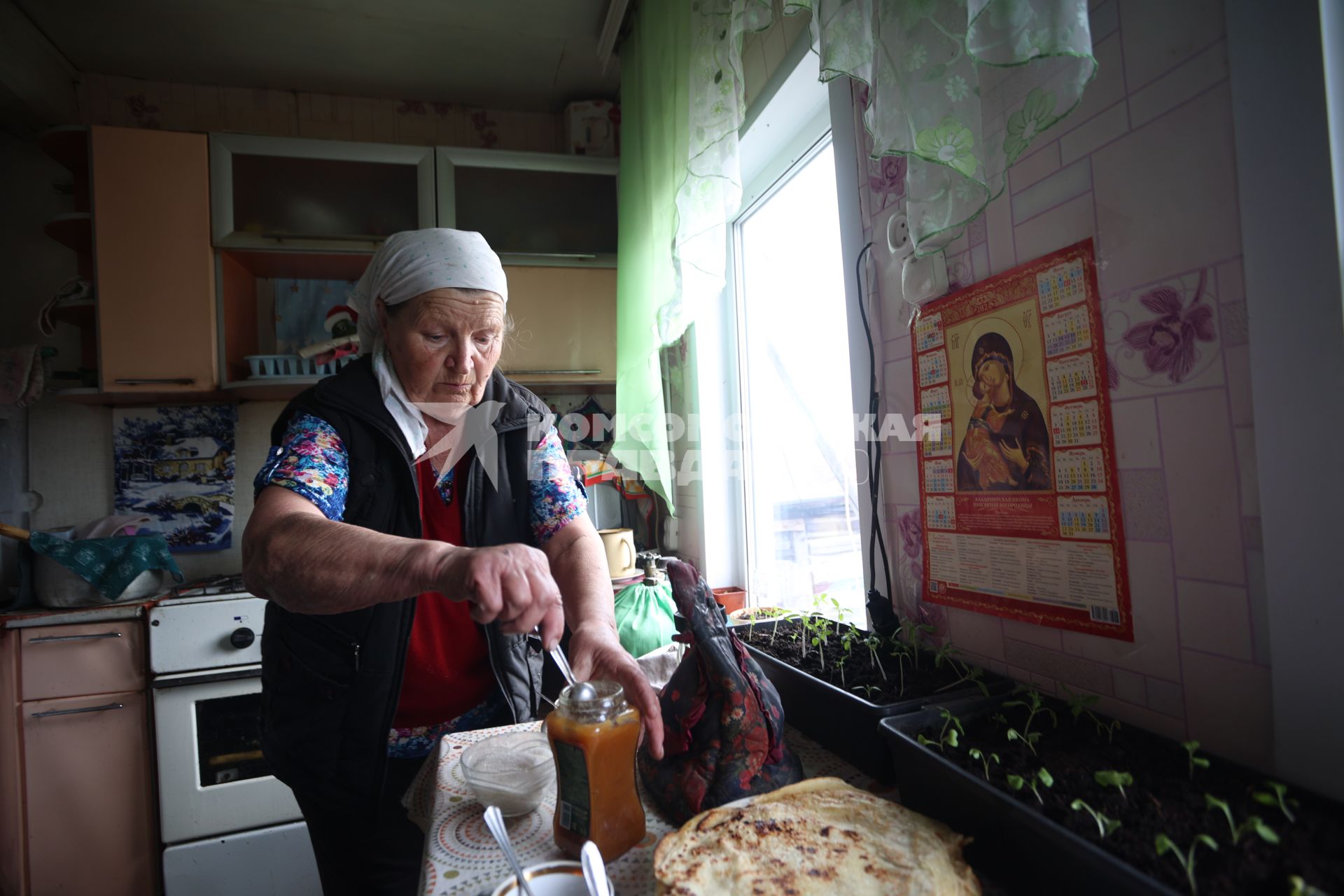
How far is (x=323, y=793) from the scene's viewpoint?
43.4 inches

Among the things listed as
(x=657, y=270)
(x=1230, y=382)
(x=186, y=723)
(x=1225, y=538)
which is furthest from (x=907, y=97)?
(x=186, y=723)

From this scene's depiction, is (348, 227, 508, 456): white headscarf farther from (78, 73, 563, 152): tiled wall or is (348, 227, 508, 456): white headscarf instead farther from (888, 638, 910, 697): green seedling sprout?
(78, 73, 563, 152): tiled wall

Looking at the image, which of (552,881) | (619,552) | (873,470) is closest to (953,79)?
(873,470)

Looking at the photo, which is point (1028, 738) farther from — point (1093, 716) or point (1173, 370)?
point (1173, 370)

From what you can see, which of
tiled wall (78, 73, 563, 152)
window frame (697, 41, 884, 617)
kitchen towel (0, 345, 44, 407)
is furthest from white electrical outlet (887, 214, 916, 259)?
kitchen towel (0, 345, 44, 407)

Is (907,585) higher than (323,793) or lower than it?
higher

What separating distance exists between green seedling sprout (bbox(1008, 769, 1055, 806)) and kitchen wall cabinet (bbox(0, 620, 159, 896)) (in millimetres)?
2418

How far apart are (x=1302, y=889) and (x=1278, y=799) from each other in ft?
0.50

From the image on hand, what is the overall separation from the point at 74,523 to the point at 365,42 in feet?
7.02

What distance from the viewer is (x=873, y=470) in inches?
49.7

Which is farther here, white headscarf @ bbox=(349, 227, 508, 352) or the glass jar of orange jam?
white headscarf @ bbox=(349, 227, 508, 352)

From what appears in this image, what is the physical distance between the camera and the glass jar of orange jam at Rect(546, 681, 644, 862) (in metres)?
0.69

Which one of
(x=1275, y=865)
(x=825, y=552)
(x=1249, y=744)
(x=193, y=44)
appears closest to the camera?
(x=1275, y=865)

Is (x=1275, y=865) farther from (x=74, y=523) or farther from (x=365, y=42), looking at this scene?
(x=74, y=523)
